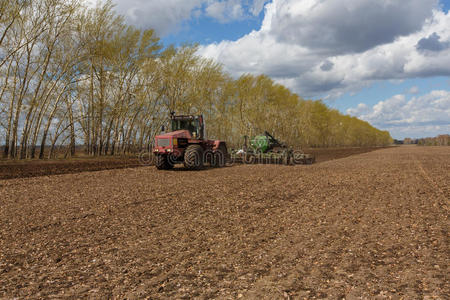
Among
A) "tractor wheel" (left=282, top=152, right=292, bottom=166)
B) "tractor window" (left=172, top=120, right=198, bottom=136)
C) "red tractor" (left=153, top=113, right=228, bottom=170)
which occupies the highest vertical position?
"tractor window" (left=172, top=120, right=198, bottom=136)

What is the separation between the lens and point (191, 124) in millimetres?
17500

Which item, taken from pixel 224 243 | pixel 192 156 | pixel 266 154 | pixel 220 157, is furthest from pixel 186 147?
pixel 224 243

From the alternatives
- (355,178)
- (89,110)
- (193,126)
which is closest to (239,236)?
(355,178)

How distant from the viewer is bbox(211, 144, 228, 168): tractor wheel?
18498 mm

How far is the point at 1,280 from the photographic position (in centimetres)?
431

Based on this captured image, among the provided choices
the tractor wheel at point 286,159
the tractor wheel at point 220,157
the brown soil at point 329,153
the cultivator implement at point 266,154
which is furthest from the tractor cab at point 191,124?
the brown soil at point 329,153

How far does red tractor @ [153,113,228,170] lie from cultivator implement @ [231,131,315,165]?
3.24 meters

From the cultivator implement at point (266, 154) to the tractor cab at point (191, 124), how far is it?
4600 millimetres

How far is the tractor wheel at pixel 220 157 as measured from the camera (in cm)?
1850

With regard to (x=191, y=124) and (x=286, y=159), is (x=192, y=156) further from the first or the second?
(x=286, y=159)

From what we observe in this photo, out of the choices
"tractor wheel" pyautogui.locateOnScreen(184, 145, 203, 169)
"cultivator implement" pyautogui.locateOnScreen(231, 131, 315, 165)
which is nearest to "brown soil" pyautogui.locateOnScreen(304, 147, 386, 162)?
"cultivator implement" pyautogui.locateOnScreen(231, 131, 315, 165)

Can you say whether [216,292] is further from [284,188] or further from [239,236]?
[284,188]

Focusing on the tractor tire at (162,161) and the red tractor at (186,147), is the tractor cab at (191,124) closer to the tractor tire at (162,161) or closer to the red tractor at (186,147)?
the red tractor at (186,147)

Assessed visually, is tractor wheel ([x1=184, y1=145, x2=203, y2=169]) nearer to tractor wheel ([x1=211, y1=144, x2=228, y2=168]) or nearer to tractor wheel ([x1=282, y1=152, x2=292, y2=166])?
tractor wheel ([x1=211, y1=144, x2=228, y2=168])
